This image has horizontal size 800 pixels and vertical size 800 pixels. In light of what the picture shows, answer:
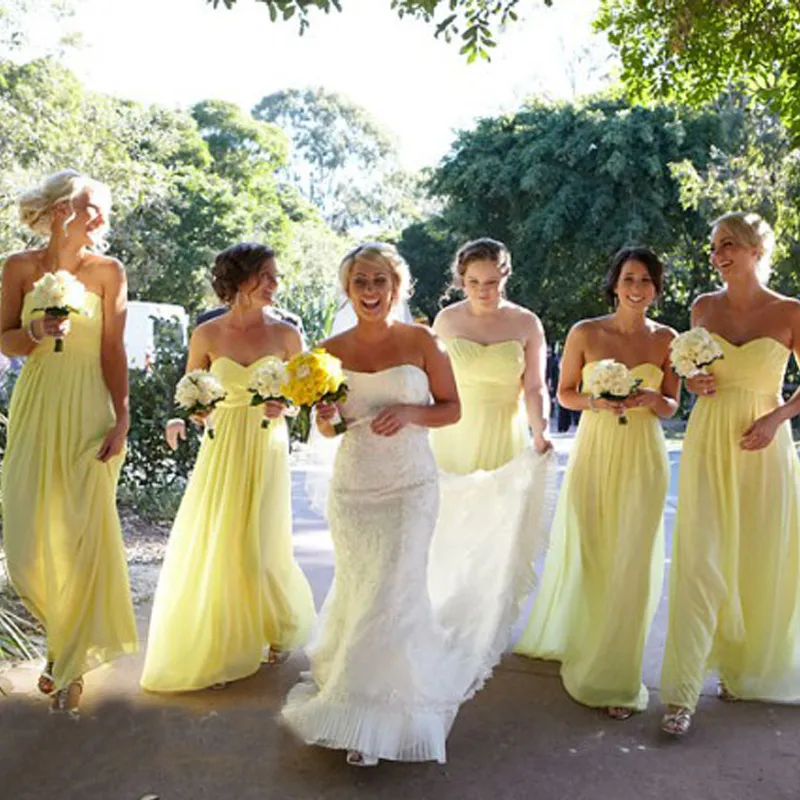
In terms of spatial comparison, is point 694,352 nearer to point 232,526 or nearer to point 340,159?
point 232,526

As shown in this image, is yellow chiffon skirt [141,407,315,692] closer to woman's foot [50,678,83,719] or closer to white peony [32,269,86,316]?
woman's foot [50,678,83,719]

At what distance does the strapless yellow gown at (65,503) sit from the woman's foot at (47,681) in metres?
0.09

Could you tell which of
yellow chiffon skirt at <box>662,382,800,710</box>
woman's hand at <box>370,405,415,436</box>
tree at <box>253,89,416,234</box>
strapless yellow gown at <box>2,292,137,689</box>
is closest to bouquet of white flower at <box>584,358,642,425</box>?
yellow chiffon skirt at <box>662,382,800,710</box>

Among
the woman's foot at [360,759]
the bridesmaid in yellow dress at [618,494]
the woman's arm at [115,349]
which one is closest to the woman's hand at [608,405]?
the bridesmaid in yellow dress at [618,494]

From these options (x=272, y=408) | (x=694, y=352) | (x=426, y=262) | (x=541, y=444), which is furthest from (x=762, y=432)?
(x=426, y=262)

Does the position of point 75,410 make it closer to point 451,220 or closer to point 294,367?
point 294,367

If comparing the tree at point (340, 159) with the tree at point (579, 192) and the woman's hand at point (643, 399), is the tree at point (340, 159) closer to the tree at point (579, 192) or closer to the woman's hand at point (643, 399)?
the tree at point (579, 192)

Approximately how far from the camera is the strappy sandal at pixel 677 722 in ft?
16.4

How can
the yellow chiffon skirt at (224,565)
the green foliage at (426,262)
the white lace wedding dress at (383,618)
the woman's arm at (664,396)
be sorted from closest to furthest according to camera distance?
1. the white lace wedding dress at (383,618)
2. the woman's arm at (664,396)
3. the yellow chiffon skirt at (224,565)
4. the green foliage at (426,262)

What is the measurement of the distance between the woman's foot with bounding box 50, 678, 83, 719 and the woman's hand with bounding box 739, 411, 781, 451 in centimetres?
365

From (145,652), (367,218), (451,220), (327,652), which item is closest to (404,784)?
(327,652)

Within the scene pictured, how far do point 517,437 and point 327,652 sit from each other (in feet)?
6.95

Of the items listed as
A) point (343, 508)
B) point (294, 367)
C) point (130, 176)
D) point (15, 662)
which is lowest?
point (15, 662)

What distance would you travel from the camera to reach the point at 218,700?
5418mm
